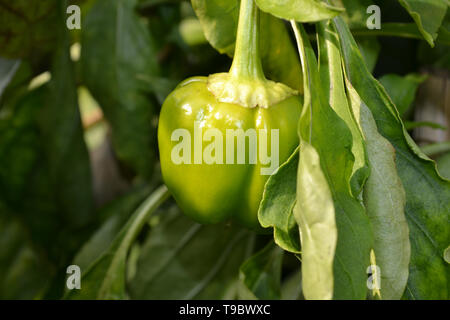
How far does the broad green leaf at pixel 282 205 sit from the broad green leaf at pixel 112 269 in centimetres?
26

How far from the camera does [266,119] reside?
0.49 metres

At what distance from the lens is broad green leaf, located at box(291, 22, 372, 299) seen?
1.23ft

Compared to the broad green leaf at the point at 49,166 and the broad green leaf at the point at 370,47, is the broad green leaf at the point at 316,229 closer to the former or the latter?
the broad green leaf at the point at 370,47

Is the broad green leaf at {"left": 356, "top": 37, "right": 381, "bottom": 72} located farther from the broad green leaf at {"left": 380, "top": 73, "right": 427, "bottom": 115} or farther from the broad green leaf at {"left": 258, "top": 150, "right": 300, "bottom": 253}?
the broad green leaf at {"left": 258, "top": 150, "right": 300, "bottom": 253}

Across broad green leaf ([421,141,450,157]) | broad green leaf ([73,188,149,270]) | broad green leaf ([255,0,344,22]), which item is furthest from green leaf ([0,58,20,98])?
broad green leaf ([421,141,450,157])

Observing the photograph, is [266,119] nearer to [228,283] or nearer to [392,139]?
[392,139]

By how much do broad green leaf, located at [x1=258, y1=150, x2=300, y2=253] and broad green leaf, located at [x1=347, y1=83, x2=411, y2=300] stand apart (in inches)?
2.6

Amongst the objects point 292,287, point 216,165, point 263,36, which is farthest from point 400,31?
point 292,287

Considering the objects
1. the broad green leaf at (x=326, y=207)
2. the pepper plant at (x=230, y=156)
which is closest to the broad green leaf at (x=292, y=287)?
the pepper plant at (x=230, y=156)

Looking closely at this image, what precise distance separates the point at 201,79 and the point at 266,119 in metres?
0.09

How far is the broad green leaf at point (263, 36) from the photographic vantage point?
53 centimetres
